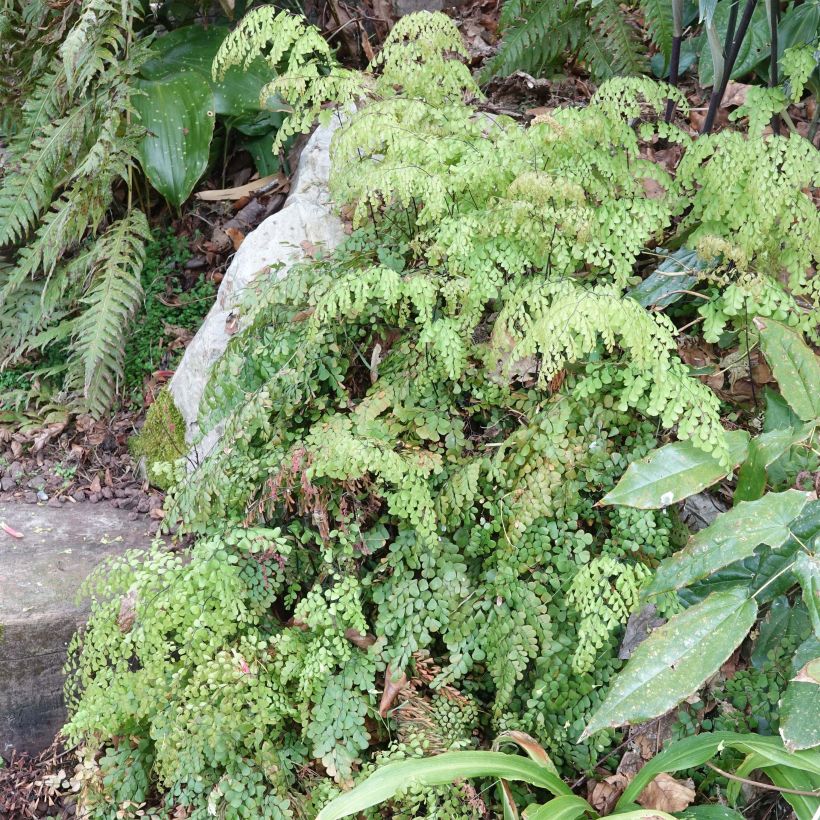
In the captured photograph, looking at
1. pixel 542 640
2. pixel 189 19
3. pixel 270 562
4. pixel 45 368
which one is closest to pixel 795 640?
pixel 542 640

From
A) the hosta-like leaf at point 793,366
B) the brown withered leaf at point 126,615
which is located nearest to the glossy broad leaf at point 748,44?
the hosta-like leaf at point 793,366

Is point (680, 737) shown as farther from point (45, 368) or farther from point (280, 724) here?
point (45, 368)

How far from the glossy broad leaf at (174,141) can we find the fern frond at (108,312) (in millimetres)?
245

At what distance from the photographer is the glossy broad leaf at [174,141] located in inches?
152

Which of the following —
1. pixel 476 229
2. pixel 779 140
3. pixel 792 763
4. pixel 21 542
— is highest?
pixel 779 140

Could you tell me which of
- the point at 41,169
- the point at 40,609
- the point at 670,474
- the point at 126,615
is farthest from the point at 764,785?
the point at 41,169

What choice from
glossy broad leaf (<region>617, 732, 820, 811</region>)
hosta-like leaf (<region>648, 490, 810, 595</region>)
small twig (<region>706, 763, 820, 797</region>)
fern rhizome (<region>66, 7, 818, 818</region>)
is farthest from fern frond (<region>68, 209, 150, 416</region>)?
small twig (<region>706, 763, 820, 797</region>)

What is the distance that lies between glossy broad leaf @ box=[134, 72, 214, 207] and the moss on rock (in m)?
1.02

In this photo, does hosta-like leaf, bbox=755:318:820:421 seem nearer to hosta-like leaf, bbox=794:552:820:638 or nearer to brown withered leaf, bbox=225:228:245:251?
hosta-like leaf, bbox=794:552:820:638

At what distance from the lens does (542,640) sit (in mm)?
2299

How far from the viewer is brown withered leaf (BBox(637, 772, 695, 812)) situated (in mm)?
2123

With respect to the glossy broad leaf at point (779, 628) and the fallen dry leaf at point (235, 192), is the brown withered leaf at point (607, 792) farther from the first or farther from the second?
the fallen dry leaf at point (235, 192)

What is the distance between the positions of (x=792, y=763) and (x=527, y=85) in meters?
3.11

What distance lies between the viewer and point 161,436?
141 inches
